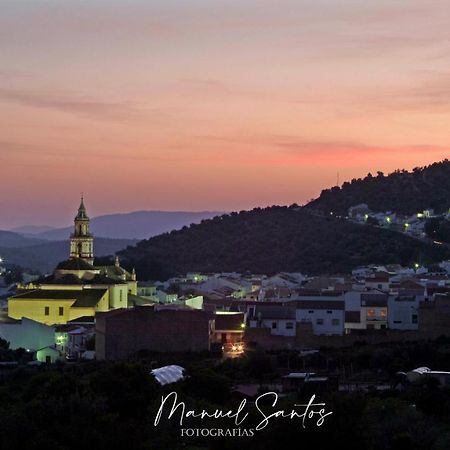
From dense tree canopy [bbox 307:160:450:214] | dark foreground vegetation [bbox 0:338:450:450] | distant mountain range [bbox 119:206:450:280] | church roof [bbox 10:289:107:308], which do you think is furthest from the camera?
dense tree canopy [bbox 307:160:450:214]

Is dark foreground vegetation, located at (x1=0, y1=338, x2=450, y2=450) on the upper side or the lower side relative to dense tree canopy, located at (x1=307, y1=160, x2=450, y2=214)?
lower

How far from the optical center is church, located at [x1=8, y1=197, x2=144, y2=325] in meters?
46.8

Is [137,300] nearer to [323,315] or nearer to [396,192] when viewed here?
[323,315]

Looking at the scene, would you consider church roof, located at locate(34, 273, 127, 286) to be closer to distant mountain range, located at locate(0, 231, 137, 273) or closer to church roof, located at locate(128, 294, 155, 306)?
church roof, located at locate(128, 294, 155, 306)

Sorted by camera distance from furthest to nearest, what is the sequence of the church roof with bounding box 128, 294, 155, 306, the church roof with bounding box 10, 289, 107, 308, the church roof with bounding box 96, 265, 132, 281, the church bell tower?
the church bell tower < the church roof with bounding box 96, 265, 132, 281 < the church roof with bounding box 128, 294, 155, 306 < the church roof with bounding box 10, 289, 107, 308

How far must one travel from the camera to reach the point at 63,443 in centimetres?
2103

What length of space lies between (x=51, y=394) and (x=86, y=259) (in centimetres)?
2846

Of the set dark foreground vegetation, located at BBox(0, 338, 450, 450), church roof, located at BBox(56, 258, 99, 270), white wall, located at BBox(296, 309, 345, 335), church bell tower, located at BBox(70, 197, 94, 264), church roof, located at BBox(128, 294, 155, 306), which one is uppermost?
church bell tower, located at BBox(70, 197, 94, 264)

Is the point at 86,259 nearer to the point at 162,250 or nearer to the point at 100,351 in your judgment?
the point at 100,351

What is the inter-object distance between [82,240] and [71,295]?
735 cm

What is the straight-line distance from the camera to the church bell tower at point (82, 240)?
54.6 meters

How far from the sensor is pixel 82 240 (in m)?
54.7
